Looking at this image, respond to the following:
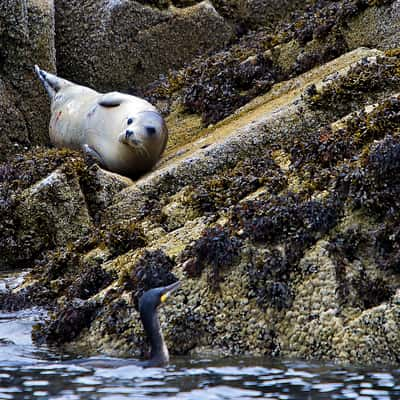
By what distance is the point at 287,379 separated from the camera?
5.68 metres

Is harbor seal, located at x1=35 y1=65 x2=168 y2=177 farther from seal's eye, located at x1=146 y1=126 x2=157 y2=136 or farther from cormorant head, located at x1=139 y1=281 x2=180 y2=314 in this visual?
cormorant head, located at x1=139 y1=281 x2=180 y2=314

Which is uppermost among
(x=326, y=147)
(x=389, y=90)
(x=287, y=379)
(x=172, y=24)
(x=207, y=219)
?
(x=172, y=24)

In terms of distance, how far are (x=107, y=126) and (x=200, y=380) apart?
248 inches

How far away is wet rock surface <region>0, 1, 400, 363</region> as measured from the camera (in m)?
6.62

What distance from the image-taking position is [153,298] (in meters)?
6.59

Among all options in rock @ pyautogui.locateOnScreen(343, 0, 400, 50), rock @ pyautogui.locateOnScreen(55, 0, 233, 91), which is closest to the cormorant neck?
rock @ pyautogui.locateOnScreen(343, 0, 400, 50)

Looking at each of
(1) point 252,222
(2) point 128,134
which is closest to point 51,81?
(2) point 128,134

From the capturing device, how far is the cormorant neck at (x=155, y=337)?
6.30 meters

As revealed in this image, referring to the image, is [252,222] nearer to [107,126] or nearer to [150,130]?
[150,130]

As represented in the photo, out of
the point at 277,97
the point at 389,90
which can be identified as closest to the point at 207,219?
the point at 389,90

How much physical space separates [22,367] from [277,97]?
541cm

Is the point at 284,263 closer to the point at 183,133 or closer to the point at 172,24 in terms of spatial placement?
the point at 183,133

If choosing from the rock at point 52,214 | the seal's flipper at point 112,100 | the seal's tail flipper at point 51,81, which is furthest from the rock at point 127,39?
the rock at point 52,214

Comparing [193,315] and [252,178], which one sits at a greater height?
[252,178]
